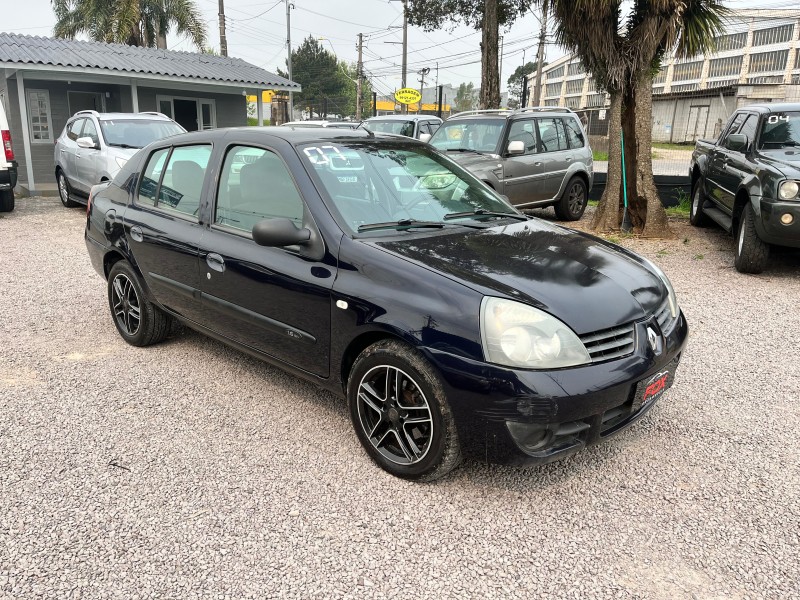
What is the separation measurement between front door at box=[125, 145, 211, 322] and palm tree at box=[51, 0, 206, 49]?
23.4 metres

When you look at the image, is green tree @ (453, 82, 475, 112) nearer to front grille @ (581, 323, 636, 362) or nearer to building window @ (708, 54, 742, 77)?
building window @ (708, 54, 742, 77)

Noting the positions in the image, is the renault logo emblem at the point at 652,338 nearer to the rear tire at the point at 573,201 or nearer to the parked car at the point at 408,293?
the parked car at the point at 408,293

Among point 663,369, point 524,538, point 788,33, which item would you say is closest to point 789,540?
point 663,369

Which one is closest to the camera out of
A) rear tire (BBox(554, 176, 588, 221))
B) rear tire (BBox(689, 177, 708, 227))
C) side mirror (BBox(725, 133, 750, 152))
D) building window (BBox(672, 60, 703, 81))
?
side mirror (BBox(725, 133, 750, 152))

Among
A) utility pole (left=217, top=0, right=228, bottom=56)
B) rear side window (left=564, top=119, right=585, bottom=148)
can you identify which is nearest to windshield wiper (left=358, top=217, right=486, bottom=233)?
rear side window (left=564, top=119, right=585, bottom=148)

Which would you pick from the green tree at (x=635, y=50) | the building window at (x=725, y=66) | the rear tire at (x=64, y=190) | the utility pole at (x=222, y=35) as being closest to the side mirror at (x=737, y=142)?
the green tree at (x=635, y=50)

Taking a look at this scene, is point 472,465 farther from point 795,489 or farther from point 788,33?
point 788,33

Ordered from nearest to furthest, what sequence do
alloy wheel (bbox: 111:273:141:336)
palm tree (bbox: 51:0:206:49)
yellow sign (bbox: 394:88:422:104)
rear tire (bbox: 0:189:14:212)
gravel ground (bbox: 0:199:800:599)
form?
gravel ground (bbox: 0:199:800:599) < alloy wheel (bbox: 111:273:141:336) < rear tire (bbox: 0:189:14:212) < palm tree (bbox: 51:0:206:49) < yellow sign (bbox: 394:88:422:104)

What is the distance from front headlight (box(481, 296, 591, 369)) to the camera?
2.67 meters

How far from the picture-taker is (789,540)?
2660 millimetres

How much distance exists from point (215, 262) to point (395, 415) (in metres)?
1.54

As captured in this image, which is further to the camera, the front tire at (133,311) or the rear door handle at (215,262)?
the front tire at (133,311)

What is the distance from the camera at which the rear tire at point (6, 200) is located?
37.8 ft

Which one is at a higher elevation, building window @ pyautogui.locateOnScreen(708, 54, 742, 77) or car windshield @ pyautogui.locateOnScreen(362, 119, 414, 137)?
building window @ pyautogui.locateOnScreen(708, 54, 742, 77)
